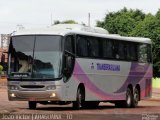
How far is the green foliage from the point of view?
232 feet

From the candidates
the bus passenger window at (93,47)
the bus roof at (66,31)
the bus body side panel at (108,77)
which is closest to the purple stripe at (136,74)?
the bus body side panel at (108,77)

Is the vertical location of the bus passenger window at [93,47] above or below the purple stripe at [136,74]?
above

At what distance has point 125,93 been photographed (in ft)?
105

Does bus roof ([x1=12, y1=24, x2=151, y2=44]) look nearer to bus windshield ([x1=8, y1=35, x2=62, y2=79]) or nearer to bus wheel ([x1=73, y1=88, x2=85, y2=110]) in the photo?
bus windshield ([x1=8, y1=35, x2=62, y2=79])

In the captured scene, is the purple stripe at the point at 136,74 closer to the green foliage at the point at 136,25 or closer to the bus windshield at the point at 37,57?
the bus windshield at the point at 37,57

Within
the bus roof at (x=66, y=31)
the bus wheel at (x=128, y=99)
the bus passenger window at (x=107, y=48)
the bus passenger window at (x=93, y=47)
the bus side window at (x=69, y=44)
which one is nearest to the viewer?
the bus side window at (x=69, y=44)

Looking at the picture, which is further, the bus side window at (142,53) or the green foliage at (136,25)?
the green foliage at (136,25)

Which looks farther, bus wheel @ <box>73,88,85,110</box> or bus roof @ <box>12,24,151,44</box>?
bus wheel @ <box>73,88,85,110</box>

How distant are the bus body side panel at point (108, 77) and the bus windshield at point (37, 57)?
134cm

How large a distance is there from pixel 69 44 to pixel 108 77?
4301 mm

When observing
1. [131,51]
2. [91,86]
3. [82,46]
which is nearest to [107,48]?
[91,86]

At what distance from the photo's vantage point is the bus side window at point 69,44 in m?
26.6

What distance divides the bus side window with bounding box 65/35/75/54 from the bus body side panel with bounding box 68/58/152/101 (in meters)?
0.57

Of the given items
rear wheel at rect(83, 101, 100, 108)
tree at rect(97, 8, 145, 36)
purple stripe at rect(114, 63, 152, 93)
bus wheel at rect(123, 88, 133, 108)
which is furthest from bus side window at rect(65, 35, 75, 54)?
tree at rect(97, 8, 145, 36)
